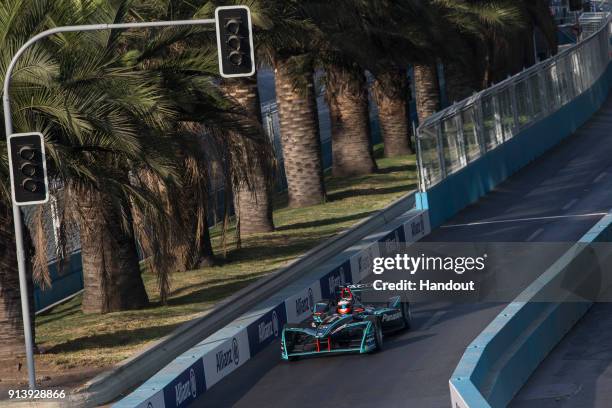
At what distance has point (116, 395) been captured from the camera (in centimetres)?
1741

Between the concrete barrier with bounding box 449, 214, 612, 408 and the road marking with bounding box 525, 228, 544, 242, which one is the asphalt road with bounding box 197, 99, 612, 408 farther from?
the concrete barrier with bounding box 449, 214, 612, 408

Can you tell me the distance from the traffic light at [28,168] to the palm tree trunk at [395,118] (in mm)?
24146

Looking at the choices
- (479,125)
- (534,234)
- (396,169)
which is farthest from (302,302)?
(396,169)

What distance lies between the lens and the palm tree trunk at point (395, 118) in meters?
40.8

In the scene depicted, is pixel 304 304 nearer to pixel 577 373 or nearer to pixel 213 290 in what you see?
pixel 213 290

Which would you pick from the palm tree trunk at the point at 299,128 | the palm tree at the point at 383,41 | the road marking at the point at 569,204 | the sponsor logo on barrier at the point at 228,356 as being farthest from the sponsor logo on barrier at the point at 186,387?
the road marking at the point at 569,204

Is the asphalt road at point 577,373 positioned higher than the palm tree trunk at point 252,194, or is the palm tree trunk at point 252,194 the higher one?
the palm tree trunk at point 252,194

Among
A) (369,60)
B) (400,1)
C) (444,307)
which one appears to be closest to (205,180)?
(444,307)

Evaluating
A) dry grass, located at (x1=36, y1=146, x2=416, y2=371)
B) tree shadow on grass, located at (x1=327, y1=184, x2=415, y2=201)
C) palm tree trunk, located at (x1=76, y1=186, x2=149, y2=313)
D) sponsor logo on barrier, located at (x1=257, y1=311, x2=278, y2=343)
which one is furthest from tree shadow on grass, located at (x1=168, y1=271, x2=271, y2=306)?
tree shadow on grass, located at (x1=327, y1=184, x2=415, y2=201)

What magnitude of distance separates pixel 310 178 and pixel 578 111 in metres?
18.3

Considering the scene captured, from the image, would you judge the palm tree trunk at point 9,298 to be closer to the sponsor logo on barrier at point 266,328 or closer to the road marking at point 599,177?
the sponsor logo on barrier at point 266,328

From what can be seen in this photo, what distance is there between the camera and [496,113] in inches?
1495

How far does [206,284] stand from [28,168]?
A: 818cm

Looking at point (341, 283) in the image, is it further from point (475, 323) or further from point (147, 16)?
point (147, 16)
